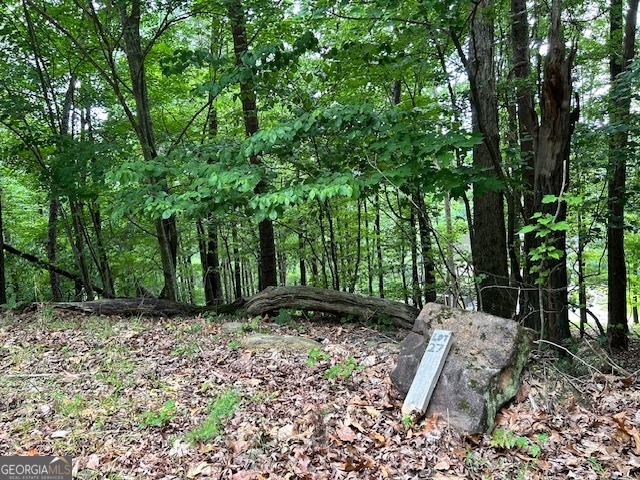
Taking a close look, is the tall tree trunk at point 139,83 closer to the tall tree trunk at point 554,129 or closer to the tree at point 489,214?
the tree at point 489,214

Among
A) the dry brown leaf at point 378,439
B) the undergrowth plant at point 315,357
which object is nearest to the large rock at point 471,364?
the dry brown leaf at point 378,439

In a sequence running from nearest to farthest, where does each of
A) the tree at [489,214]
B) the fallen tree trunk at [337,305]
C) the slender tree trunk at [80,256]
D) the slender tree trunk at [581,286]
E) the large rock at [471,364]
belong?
the large rock at [471,364], the slender tree trunk at [581,286], the tree at [489,214], the fallen tree trunk at [337,305], the slender tree trunk at [80,256]

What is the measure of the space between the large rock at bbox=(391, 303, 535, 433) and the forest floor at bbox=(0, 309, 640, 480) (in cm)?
14

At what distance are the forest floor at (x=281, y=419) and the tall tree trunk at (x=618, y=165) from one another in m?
3.93

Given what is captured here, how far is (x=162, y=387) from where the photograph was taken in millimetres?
4219

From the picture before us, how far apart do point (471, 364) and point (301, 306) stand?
136 inches

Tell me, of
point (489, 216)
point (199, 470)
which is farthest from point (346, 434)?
point (489, 216)

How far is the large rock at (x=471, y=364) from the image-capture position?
3.37m

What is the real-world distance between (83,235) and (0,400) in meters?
6.35

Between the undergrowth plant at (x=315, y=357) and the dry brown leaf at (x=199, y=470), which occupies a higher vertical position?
the undergrowth plant at (x=315, y=357)

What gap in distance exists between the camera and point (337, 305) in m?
6.64

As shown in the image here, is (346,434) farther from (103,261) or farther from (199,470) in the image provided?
(103,261)

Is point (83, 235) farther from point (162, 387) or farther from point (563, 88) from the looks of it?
point (563, 88)

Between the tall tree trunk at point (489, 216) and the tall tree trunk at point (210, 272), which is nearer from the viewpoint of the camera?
the tall tree trunk at point (489, 216)
